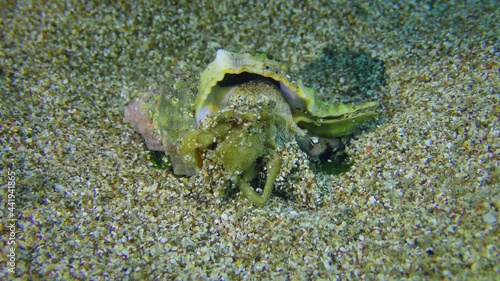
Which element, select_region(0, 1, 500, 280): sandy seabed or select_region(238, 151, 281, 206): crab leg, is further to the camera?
select_region(238, 151, 281, 206): crab leg

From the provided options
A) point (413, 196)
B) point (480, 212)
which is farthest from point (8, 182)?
point (480, 212)

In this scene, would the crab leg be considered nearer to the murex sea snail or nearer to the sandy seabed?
the murex sea snail

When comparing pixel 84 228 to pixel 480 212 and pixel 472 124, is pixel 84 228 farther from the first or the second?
pixel 472 124

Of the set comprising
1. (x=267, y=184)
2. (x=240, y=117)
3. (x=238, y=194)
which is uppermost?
(x=240, y=117)

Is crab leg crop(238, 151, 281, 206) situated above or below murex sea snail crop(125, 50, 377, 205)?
below

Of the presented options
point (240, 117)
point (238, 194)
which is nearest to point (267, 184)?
point (238, 194)

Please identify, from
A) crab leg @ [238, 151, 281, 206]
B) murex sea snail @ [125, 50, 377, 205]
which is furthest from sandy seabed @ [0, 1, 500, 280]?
murex sea snail @ [125, 50, 377, 205]

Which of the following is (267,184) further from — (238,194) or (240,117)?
(240,117)
